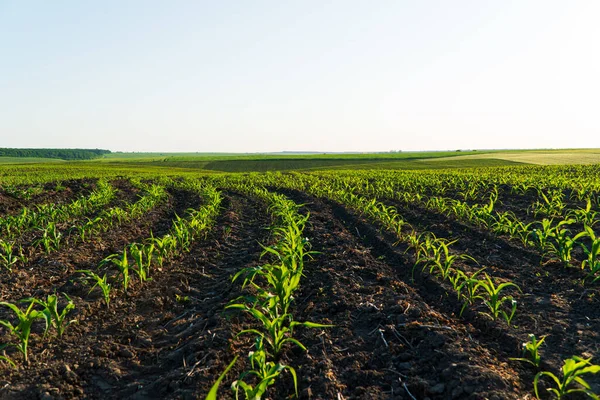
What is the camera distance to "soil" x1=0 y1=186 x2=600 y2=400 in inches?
114

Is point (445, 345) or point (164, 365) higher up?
point (445, 345)

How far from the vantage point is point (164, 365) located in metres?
3.31

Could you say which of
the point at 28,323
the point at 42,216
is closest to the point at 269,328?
the point at 28,323

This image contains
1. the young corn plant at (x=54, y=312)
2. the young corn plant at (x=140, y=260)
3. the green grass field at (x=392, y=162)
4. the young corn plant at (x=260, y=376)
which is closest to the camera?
the young corn plant at (x=260, y=376)

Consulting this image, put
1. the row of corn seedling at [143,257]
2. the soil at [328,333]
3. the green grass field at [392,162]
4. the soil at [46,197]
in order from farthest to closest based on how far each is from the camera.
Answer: the green grass field at [392,162], the soil at [46,197], the row of corn seedling at [143,257], the soil at [328,333]

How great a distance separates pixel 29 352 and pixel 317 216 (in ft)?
23.7

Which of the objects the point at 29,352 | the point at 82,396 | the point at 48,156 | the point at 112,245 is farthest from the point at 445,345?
the point at 48,156

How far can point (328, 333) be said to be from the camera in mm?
3656

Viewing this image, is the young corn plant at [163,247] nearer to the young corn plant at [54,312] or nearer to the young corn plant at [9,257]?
the young corn plant at [54,312]

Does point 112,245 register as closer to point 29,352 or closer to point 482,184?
point 29,352

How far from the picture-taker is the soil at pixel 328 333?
290cm

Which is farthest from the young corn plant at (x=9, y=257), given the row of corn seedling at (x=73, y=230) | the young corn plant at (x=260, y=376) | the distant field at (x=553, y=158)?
the distant field at (x=553, y=158)

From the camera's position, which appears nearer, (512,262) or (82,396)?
(82,396)

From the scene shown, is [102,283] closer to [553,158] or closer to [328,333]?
[328,333]
